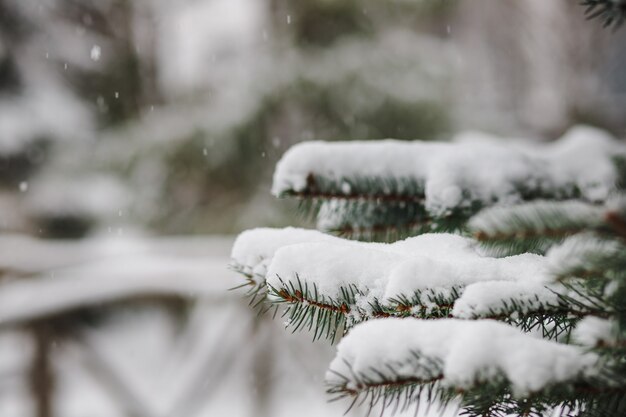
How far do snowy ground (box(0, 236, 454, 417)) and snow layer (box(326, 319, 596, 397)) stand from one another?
170 centimetres

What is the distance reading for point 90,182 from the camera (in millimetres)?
2158

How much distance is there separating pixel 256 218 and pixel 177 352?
38.6 inches

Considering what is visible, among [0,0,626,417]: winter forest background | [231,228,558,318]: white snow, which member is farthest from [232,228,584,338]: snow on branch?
[0,0,626,417]: winter forest background

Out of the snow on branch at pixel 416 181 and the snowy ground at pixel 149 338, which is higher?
the snow on branch at pixel 416 181

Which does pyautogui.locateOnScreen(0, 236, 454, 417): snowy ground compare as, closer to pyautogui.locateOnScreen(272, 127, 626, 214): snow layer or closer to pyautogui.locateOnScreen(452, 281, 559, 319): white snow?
pyautogui.locateOnScreen(272, 127, 626, 214): snow layer

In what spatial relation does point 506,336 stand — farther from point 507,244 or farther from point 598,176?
point 598,176

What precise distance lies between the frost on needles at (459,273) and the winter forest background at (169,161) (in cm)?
141

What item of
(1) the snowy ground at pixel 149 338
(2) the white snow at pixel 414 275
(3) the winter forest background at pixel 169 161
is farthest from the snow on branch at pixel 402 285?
(1) the snowy ground at pixel 149 338

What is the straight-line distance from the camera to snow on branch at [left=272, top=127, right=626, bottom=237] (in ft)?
1.43

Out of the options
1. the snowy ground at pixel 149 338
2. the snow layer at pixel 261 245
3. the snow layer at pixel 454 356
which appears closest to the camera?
the snow layer at pixel 454 356

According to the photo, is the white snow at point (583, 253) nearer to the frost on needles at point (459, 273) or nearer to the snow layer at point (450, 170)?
the frost on needles at point (459, 273)

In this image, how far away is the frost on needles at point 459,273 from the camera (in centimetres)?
25

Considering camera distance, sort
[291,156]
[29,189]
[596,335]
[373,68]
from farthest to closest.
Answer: [29,189] < [373,68] < [291,156] < [596,335]

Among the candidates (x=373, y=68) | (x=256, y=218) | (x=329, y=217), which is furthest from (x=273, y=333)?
(x=329, y=217)
